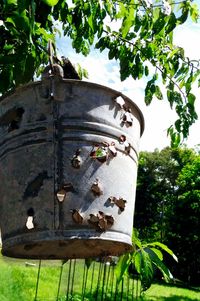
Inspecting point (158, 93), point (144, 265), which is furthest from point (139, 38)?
point (144, 265)

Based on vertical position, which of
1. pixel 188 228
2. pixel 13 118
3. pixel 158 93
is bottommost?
pixel 13 118

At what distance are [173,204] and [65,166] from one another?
28076 millimetres

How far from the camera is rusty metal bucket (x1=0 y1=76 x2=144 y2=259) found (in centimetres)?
158

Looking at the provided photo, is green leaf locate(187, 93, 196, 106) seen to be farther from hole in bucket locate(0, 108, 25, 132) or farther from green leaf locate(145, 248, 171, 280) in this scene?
hole in bucket locate(0, 108, 25, 132)

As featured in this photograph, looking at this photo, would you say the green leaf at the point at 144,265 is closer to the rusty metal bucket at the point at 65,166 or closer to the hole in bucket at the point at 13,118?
the rusty metal bucket at the point at 65,166

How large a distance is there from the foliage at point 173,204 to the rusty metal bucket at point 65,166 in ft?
79.1

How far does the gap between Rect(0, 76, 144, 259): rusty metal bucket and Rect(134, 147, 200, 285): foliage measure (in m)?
24.1

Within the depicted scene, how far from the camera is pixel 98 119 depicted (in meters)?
1.69

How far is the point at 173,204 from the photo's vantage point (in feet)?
95.5

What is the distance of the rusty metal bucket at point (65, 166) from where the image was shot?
1.58m

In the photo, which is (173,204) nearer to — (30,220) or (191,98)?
(191,98)

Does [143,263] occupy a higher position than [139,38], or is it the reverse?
[139,38]

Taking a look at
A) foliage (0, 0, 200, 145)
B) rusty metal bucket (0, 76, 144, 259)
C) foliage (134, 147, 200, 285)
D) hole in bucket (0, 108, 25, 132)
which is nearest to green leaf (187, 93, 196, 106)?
foliage (0, 0, 200, 145)

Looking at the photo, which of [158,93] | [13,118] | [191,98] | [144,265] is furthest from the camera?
[158,93]
